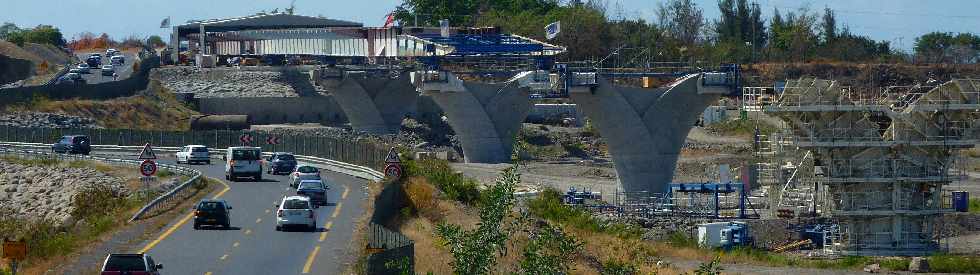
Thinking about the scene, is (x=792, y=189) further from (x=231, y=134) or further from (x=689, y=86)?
(x=231, y=134)

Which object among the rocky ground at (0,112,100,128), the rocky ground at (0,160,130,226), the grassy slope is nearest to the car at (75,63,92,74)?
the grassy slope

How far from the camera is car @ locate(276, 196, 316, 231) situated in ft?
170

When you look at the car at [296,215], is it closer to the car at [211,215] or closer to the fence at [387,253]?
the car at [211,215]

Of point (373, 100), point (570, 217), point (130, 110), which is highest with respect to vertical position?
point (373, 100)

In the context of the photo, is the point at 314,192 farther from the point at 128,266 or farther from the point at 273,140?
the point at 273,140

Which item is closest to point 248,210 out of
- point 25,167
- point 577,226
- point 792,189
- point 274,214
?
point 274,214

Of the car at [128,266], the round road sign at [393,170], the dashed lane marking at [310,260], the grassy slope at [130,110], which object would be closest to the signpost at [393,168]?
the round road sign at [393,170]

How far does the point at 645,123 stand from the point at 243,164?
2470 cm

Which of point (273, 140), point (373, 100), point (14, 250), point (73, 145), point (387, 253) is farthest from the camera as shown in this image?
point (373, 100)

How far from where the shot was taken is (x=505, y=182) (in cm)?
2767

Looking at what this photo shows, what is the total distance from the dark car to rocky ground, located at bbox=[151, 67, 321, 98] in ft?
137

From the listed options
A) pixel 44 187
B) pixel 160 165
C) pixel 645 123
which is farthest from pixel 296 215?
pixel 645 123

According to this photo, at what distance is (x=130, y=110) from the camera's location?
123m

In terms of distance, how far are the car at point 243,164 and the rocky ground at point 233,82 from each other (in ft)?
201
